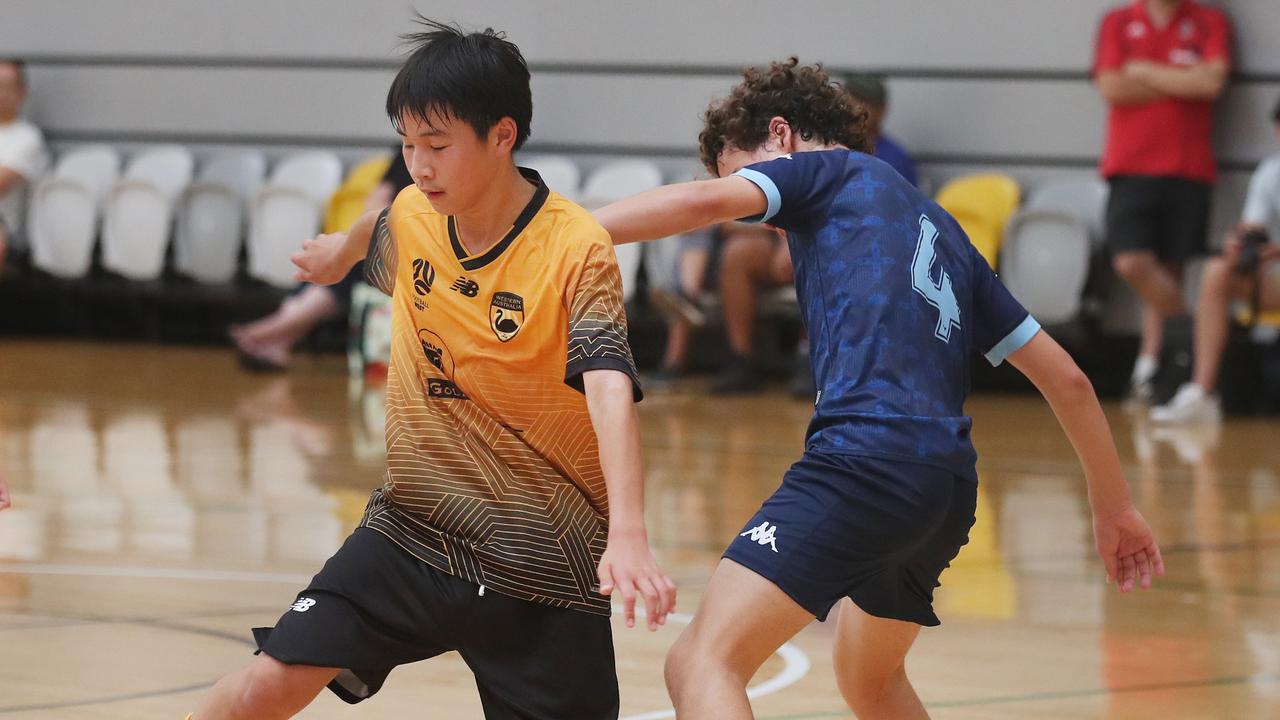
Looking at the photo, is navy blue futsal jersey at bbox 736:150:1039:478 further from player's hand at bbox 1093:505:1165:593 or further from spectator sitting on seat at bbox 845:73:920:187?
spectator sitting on seat at bbox 845:73:920:187

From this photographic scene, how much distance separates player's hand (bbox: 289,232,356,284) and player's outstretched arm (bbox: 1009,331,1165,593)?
1.00m

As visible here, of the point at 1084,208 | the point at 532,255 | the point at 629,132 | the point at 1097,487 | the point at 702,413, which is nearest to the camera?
the point at 532,255

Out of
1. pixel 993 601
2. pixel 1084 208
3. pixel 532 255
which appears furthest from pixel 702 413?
pixel 532 255

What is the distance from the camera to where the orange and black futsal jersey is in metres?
2.43

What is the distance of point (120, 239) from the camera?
36.9 ft

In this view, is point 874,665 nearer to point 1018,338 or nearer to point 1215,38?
point 1018,338

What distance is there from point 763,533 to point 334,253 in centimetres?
82

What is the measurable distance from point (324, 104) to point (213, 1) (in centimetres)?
112

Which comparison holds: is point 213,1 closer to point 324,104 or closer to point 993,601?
point 324,104

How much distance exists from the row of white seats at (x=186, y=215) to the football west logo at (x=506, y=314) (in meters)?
8.31

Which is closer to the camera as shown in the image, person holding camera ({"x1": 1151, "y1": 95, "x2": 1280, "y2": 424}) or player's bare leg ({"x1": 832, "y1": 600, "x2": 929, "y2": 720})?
player's bare leg ({"x1": 832, "y1": 600, "x2": 929, "y2": 720})

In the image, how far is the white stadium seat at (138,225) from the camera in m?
11.2

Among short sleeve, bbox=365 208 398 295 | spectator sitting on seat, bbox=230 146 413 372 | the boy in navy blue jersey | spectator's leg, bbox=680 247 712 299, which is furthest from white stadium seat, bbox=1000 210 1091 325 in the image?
short sleeve, bbox=365 208 398 295

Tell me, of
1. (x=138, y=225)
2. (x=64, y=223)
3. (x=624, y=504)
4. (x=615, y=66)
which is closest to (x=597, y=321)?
(x=624, y=504)
